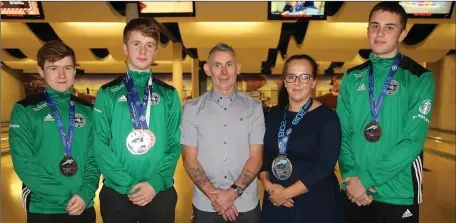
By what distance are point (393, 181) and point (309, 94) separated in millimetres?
668

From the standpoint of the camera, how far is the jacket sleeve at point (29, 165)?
6.18ft

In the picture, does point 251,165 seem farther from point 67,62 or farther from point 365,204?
point 67,62

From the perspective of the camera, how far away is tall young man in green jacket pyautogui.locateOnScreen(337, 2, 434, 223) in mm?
1834

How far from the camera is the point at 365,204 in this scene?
6.33ft

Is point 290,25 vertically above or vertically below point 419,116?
above

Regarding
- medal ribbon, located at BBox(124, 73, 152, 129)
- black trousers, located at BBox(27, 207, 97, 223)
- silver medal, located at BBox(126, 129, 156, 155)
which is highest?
medal ribbon, located at BBox(124, 73, 152, 129)

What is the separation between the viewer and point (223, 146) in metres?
2.04

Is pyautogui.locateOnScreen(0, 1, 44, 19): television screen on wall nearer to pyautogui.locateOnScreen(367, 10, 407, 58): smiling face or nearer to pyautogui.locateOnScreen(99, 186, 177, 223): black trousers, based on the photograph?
pyautogui.locateOnScreen(99, 186, 177, 223): black trousers

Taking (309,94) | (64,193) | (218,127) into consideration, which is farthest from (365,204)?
(64,193)

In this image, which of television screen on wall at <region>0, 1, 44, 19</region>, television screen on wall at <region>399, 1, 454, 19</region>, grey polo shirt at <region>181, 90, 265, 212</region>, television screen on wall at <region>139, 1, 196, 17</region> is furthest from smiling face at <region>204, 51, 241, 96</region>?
television screen on wall at <region>0, 1, 44, 19</region>

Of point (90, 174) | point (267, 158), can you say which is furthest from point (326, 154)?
point (90, 174)

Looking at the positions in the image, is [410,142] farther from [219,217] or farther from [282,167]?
[219,217]

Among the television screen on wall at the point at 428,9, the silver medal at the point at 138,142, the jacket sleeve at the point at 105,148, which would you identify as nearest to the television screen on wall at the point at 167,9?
the television screen on wall at the point at 428,9

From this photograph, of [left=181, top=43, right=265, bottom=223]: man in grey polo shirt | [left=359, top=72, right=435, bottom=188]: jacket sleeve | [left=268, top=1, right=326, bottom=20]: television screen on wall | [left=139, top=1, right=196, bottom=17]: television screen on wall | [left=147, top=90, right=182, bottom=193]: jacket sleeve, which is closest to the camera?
[left=359, top=72, right=435, bottom=188]: jacket sleeve
